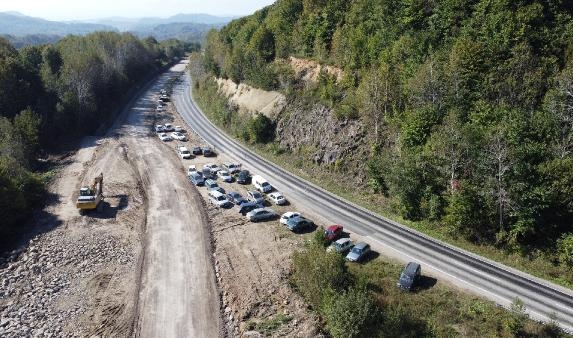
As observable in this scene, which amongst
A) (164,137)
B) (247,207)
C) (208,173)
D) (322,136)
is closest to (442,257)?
(247,207)

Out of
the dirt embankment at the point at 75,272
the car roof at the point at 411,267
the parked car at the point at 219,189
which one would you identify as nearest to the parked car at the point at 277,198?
the parked car at the point at 219,189

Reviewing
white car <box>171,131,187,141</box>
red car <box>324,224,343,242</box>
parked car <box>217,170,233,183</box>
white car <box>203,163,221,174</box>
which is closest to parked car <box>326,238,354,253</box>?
red car <box>324,224,343,242</box>

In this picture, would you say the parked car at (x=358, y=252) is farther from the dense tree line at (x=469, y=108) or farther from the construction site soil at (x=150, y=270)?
the dense tree line at (x=469, y=108)

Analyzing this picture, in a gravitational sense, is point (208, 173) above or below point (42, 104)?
below

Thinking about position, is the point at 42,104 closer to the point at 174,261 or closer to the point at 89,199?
the point at 89,199

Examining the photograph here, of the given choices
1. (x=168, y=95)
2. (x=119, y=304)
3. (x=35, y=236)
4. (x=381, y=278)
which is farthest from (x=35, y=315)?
(x=168, y=95)

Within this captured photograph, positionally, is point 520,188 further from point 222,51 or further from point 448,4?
point 222,51
